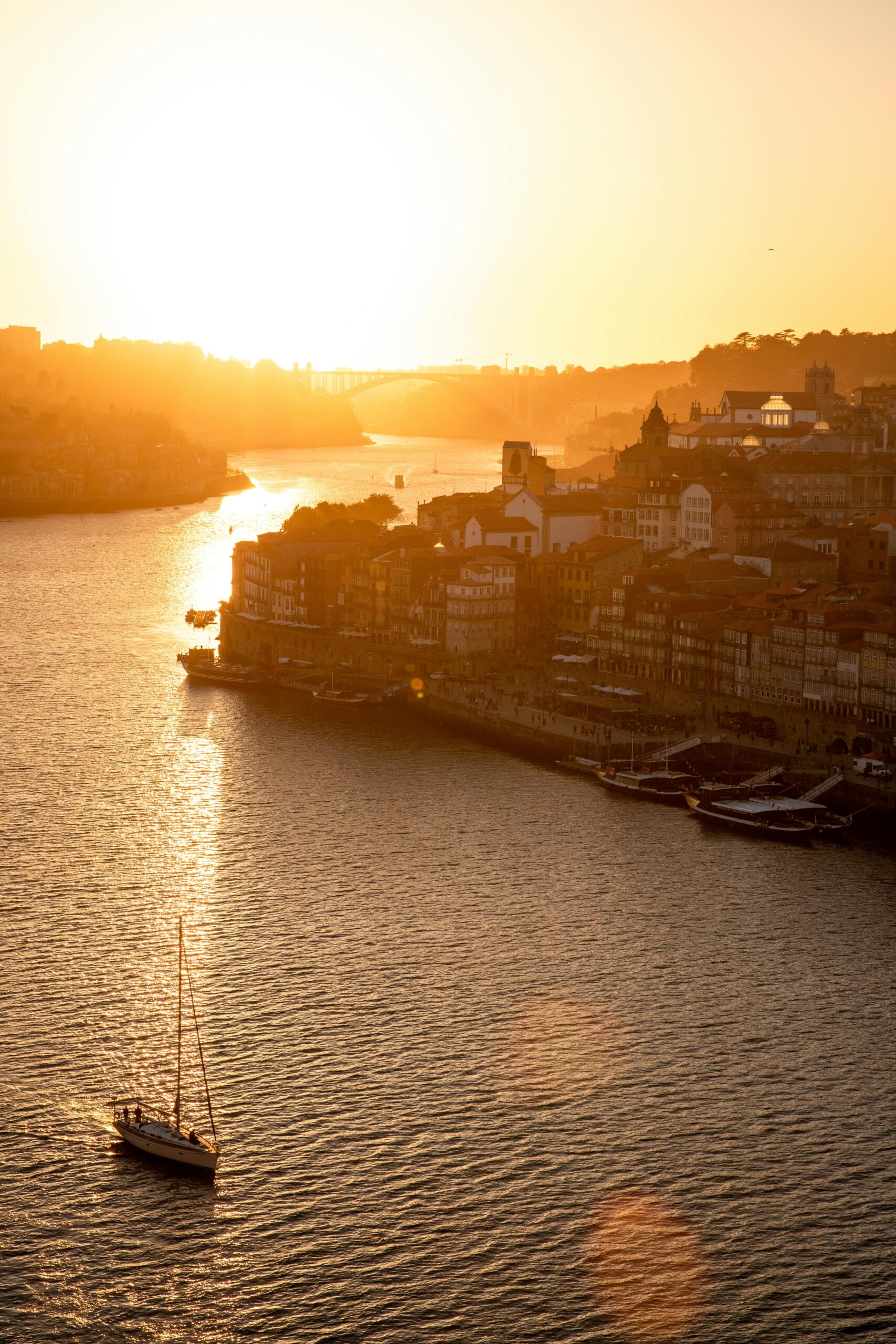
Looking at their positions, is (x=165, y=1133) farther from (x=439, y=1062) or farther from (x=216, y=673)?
(x=216, y=673)

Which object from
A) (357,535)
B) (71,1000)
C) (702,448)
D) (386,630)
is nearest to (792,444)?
(702,448)

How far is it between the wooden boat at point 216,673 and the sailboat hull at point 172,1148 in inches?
1163

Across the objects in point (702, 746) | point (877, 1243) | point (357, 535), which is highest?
point (357, 535)

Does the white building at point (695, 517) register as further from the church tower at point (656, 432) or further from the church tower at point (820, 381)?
the church tower at point (820, 381)

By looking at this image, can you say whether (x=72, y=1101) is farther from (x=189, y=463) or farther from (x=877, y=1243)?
(x=189, y=463)

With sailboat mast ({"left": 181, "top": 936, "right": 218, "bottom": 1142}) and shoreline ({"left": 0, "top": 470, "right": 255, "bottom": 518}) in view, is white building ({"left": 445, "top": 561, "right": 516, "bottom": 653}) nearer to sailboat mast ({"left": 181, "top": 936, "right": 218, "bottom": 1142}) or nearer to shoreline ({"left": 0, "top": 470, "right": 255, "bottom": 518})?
sailboat mast ({"left": 181, "top": 936, "right": 218, "bottom": 1142})

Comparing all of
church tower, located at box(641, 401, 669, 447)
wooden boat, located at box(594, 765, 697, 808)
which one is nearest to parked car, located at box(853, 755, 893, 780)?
wooden boat, located at box(594, 765, 697, 808)

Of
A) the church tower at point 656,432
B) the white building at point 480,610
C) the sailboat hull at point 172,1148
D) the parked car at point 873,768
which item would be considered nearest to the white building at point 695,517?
the white building at point 480,610

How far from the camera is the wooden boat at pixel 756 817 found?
1217 inches

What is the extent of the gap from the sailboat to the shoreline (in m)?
94.9

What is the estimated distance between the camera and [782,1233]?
1731cm

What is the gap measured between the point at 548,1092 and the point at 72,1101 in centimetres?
543

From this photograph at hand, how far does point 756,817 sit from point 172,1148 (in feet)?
52.9

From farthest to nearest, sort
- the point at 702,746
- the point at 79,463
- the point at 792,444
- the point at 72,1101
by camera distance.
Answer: the point at 79,463, the point at 792,444, the point at 702,746, the point at 72,1101
